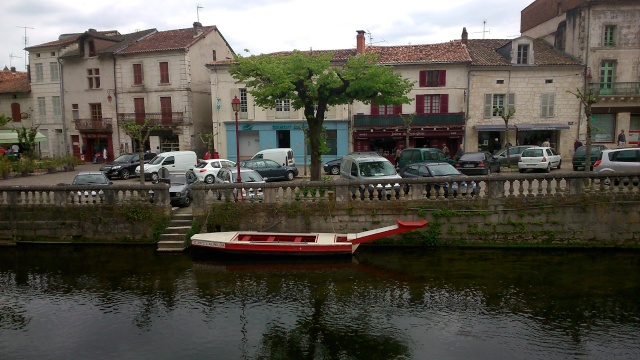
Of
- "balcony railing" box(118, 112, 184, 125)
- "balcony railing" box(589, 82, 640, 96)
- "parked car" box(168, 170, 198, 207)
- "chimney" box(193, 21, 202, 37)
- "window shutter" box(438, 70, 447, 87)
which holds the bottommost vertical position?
A: "parked car" box(168, 170, 198, 207)

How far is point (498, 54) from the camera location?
34.8 metres

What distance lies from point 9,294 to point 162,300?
168 inches

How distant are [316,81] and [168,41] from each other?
24067 millimetres

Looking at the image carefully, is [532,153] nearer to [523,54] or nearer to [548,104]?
[548,104]

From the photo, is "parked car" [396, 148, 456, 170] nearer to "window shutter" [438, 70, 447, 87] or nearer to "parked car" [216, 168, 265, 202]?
"parked car" [216, 168, 265, 202]

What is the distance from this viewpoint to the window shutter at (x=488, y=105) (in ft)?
109

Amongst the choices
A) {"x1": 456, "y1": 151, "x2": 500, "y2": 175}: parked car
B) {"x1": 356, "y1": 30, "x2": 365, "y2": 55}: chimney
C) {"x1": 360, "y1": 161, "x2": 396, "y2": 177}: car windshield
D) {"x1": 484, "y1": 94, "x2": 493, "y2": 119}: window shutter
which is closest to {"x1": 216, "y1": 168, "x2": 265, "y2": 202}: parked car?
{"x1": 360, "y1": 161, "x2": 396, "y2": 177}: car windshield

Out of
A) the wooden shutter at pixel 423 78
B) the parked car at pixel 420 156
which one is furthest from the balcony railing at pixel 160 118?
the parked car at pixel 420 156

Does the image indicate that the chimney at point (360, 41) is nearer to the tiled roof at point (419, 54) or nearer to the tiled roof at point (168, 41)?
the tiled roof at point (419, 54)

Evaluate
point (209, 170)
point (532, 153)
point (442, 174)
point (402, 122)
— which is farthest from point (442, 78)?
point (442, 174)

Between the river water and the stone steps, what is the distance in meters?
0.35

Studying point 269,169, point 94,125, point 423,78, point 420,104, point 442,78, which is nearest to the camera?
point 269,169

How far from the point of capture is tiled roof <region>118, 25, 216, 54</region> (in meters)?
36.4

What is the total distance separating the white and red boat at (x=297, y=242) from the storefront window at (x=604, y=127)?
26030 mm
